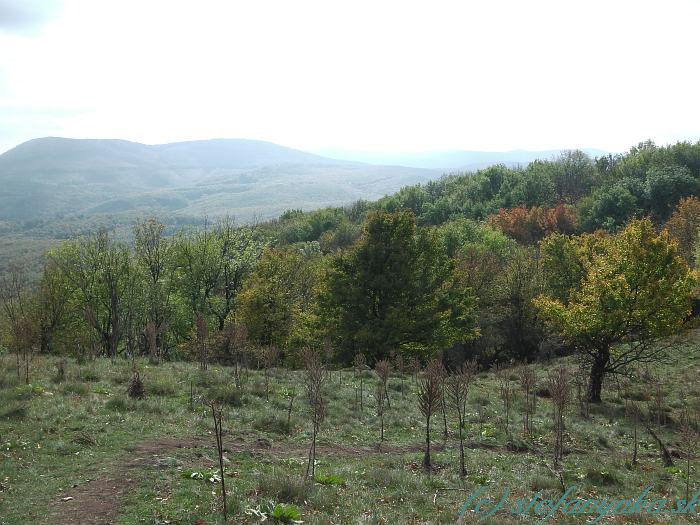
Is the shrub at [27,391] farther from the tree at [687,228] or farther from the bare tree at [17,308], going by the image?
the tree at [687,228]

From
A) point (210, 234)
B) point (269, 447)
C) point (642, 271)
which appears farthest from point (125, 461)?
point (210, 234)

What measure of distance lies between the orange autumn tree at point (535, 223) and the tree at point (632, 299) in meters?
66.2

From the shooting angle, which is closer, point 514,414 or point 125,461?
point 125,461

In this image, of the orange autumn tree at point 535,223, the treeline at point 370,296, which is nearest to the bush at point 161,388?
the treeline at point 370,296

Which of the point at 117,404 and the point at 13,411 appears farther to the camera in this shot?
the point at 117,404

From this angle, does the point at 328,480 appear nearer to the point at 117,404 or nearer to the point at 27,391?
the point at 117,404

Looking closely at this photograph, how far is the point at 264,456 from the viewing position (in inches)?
545

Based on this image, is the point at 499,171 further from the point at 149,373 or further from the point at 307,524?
the point at 307,524

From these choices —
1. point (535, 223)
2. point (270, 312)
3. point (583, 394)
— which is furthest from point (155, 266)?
point (535, 223)

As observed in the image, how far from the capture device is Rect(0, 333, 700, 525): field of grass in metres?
10.0

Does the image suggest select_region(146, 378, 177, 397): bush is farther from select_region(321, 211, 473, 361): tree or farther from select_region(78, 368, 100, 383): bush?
select_region(321, 211, 473, 361): tree

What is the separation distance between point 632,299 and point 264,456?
66.8 ft

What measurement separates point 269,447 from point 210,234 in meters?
39.2

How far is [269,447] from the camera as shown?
48.8 feet
